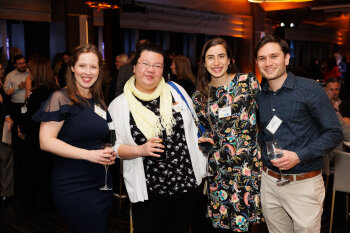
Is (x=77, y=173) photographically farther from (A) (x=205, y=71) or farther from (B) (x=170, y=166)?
(A) (x=205, y=71)

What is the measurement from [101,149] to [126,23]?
7777mm

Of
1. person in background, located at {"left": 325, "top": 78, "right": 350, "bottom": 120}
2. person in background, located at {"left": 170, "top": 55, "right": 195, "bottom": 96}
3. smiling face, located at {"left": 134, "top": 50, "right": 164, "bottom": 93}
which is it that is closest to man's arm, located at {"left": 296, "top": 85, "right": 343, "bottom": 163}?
smiling face, located at {"left": 134, "top": 50, "right": 164, "bottom": 93}

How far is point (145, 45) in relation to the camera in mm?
2072

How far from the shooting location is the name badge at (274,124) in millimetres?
2047

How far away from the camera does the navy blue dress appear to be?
6.35ft

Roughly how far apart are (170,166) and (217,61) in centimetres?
76

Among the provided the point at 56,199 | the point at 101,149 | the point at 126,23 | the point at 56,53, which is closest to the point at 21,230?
the point at 56,199

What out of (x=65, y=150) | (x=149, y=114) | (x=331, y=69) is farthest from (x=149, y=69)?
(x=331, y=69)

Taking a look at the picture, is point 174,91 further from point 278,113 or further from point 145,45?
point 278,113

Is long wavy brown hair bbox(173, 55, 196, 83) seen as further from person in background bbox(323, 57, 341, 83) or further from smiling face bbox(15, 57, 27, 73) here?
person in background bbox(323, 57, 341, 83)

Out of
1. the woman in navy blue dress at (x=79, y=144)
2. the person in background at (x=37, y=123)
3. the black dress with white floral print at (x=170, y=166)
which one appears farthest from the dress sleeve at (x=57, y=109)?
the person in background at (x=37, y=123)

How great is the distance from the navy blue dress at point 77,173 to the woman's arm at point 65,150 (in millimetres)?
60

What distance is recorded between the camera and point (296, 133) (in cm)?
201

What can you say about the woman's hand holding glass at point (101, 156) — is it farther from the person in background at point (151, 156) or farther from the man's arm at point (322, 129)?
the man's arm at point (322, 129)
